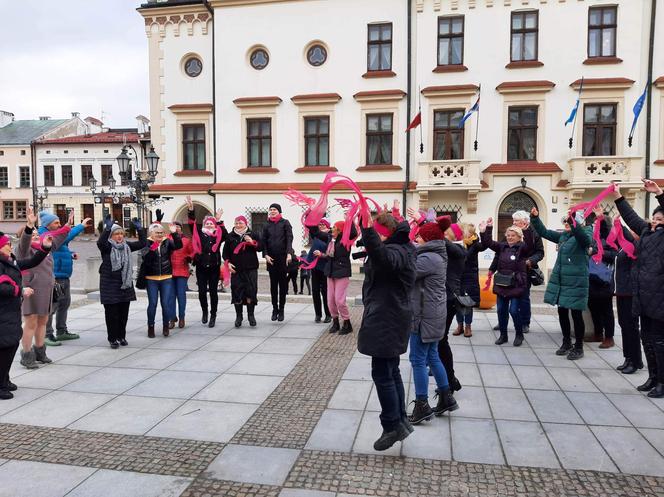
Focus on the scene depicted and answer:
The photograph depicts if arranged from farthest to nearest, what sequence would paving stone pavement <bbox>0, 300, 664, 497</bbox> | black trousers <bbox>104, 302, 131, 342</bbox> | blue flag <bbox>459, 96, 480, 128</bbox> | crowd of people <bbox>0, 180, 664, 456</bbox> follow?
blue flag <bbox>459, 96, 480, 128</bbox>
black trousers <bbox>104, 302, 131, 342</bbox>
crowd of people <bbox>0, 180, 664, 456</bbox>
paving stone pavement <bbox>0, 300, 664, 497</bbox>

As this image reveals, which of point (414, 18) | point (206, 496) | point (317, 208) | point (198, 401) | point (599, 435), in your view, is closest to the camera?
point (206, 496)

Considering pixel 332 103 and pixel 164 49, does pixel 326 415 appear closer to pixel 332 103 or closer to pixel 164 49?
pixel 332 103

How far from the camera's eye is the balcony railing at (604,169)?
58.7 ft

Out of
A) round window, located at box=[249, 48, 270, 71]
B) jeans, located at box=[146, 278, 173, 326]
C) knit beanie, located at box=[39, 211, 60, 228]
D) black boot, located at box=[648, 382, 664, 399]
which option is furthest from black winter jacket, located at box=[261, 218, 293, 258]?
round window, located at box=[249, 48, 270, 71]

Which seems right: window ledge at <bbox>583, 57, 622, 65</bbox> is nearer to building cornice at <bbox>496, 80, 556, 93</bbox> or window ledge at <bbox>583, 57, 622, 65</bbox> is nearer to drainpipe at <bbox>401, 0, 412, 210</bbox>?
building cornice at <bbox>496, 80, 556, 93</bbox>

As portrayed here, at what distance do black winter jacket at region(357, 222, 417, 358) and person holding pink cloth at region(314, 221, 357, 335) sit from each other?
424 centimetres

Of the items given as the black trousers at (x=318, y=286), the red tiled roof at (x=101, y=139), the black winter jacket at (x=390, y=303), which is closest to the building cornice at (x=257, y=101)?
the black trousers at (x=318, y=286)

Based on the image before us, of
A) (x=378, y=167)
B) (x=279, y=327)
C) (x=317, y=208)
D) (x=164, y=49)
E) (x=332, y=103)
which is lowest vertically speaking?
(x=279, y=327)

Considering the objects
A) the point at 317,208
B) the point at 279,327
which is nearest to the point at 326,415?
the point at 317,208

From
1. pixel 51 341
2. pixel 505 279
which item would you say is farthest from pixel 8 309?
pixel 505 279

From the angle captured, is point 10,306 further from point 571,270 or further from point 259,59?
point 259,59

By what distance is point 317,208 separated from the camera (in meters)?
3.92

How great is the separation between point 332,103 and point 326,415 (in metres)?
16.4

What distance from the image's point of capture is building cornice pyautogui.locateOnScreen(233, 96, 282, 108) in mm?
20094
